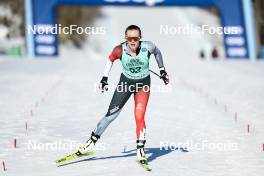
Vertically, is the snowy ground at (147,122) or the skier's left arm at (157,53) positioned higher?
the skier's left arm at (157,53)

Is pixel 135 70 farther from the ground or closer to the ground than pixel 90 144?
farther from the ground

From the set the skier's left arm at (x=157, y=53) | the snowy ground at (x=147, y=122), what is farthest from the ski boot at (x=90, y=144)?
the skier's left arm at (x=157, y=53)

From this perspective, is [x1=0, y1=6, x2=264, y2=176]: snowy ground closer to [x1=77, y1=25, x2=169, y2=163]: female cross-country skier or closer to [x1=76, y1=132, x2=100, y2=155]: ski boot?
[x1=76, y1=132, x2=100, y2=155]: ski boot

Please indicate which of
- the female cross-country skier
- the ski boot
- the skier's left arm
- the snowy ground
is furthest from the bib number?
the snowy ground

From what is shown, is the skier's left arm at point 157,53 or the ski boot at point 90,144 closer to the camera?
the skier's left arm at point 157,53

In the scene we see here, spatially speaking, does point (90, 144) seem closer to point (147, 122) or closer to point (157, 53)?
point (157, 53)

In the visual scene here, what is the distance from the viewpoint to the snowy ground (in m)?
7.24

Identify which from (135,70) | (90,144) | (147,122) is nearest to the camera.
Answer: (135,70)

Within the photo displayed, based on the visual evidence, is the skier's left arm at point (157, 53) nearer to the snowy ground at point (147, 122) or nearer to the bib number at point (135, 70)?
the bib number at point (135, 70)

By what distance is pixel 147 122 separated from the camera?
10906 mm

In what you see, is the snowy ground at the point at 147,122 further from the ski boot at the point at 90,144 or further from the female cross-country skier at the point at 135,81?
the female cross-country skier at the point at 135,81

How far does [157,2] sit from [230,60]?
4605 mm

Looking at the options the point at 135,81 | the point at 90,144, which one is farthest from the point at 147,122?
the point at 135,81

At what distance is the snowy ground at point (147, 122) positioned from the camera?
724 centimetres
